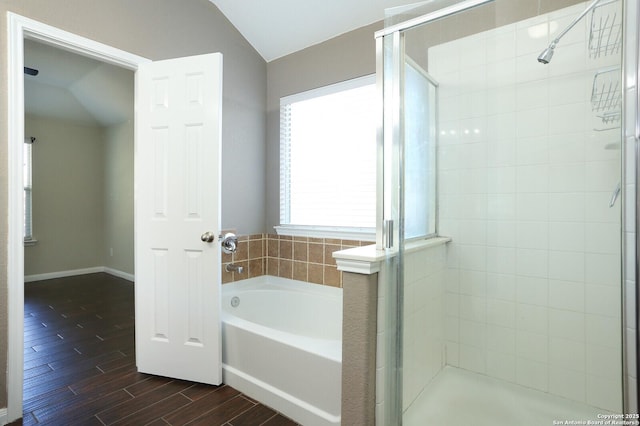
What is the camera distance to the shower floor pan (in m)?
1.35

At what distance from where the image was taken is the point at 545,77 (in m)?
1.57

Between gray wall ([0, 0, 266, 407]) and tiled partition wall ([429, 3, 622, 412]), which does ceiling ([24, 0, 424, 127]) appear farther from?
tiled partition wall ([429, 3, 622, 412])

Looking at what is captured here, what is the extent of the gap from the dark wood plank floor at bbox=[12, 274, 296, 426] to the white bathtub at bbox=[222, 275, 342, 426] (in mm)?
101

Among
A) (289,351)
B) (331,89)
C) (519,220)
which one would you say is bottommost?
(289,351)

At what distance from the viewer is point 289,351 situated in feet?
5.63

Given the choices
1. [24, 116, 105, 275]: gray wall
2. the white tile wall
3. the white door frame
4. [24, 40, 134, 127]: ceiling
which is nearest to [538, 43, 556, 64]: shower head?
the white tile wall

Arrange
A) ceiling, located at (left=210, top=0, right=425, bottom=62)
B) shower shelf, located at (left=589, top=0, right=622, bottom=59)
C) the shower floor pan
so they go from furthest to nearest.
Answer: ceiling, located at (left=210, top=0, right=425, bottom=62)
the shower floor pan
shower shelf, located at (left=589, top=0, right=622, bottom=59)

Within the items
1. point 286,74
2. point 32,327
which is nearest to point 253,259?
point 286,74

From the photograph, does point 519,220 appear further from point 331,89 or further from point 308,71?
point 308,71

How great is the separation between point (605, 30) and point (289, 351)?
2.01 meters

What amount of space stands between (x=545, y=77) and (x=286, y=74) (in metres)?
2.05

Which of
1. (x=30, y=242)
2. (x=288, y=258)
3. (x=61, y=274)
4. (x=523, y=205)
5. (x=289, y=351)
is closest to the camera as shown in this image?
(x=523, y=205)

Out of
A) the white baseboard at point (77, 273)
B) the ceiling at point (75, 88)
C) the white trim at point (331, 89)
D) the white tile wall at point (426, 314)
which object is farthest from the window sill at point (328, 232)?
the white baseboard at point (77, 273)

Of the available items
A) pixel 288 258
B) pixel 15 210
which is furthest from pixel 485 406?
pixel 15 210
